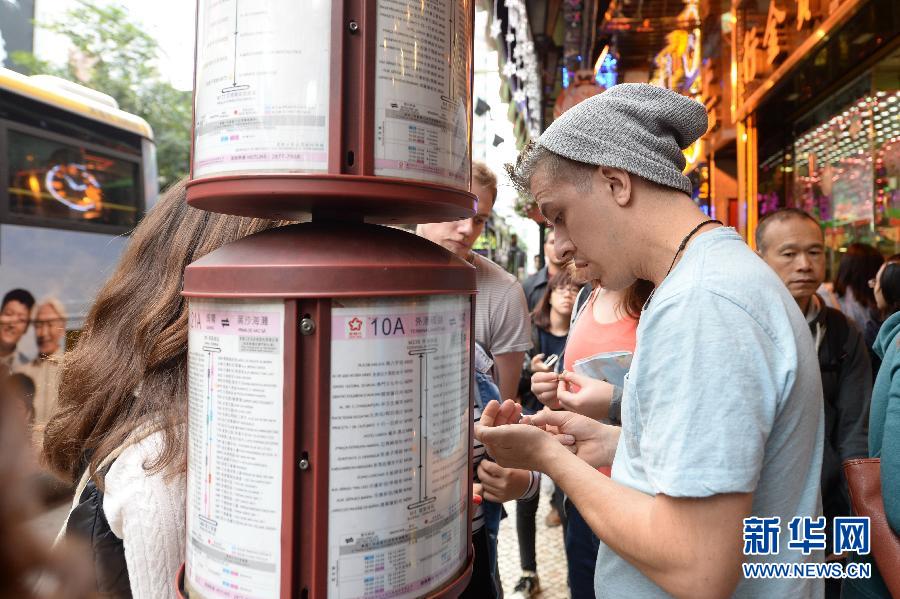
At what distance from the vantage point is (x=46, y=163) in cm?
617

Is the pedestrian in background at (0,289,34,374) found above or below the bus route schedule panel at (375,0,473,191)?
below

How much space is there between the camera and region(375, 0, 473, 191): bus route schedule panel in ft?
3.09

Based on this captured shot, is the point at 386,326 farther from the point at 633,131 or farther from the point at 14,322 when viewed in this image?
the point at 14,322

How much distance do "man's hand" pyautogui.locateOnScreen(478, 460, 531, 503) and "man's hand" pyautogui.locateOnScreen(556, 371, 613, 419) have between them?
0.72 m

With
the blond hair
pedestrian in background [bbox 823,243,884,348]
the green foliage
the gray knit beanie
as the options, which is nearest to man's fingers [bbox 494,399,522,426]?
the gray knit beanie

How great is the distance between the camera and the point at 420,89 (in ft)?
3.19

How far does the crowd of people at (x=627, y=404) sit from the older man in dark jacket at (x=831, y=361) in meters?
1.09

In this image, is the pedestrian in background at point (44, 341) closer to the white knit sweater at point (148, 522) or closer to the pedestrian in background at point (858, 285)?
the white knit sweater at point (148, 522)

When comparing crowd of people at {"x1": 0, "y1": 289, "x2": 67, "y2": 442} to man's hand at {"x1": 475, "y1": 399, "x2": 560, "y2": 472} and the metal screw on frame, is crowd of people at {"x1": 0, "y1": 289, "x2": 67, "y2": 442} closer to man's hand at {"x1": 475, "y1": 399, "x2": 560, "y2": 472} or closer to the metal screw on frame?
man's hand at {"x1": 475, "y1": 399, "x2": 560, "y2": 472}

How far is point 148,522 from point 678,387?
3.24ft

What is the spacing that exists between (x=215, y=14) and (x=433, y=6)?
330 millimetres

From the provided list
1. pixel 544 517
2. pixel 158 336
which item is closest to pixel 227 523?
pixel 158 336

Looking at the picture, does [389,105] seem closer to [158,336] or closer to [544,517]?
[158,336]
